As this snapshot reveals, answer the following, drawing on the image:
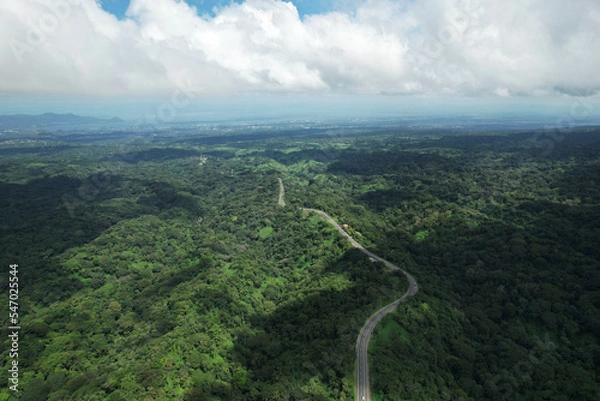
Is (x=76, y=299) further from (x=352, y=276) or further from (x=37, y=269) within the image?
Answer: (x=352, y=276)

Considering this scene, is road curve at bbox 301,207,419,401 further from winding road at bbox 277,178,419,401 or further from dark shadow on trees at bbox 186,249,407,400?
dark shadow on trees at bbox 186,249,407,400

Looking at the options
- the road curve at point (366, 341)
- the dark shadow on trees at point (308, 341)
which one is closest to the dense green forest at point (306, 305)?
the dark shadow on trees at point (308, 341)

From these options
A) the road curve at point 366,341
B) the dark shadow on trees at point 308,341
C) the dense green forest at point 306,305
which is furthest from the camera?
the dense green forest at point 306,305

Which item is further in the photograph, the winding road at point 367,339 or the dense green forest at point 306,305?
the dense green forest at point 306,305

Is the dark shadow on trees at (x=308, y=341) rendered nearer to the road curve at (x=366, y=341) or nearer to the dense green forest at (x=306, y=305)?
the dense green forest at (x=306, y=305)

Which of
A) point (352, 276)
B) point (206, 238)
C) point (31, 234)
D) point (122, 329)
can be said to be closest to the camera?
point (122, 329)

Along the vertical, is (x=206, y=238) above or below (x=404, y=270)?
below

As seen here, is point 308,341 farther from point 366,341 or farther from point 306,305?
point 306,305

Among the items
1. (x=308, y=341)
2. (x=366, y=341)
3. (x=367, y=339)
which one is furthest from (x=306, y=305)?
(x=366, y=341)

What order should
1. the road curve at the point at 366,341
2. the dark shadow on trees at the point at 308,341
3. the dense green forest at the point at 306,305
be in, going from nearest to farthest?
the road curve at the point at 366,341 < the dark shadow on trees at the point at 308,341 < the dense green forest at the point at 306,305

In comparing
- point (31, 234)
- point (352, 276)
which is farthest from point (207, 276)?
point (31, 234)

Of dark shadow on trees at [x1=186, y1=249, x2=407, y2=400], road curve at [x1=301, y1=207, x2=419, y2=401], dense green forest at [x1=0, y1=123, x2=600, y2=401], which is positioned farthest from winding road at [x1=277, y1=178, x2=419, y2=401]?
dense green forest at [x1=0, y1=123, x2=600, y2=401]
